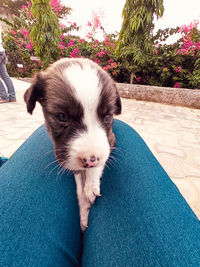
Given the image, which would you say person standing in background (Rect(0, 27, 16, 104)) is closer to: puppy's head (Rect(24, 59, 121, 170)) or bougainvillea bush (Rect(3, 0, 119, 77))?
bougainvillea bush (Rect(3, 0, 119, 77))

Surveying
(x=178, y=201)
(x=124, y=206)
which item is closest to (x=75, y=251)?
(x=124, y=206)

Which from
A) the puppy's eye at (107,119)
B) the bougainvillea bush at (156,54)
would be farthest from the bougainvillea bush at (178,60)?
the puppy's eye at (107,119)

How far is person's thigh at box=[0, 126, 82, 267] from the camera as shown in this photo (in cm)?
75

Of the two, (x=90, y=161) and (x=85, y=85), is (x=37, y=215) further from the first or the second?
(x=85, y=85)

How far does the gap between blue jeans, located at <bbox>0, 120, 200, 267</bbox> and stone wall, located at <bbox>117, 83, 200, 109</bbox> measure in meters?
6.63

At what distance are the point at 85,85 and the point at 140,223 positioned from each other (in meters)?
0.93

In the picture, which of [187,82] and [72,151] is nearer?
[72,151]

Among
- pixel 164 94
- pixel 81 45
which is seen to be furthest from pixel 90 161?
pixel 81 45

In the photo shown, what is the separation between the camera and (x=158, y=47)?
25.9 ft

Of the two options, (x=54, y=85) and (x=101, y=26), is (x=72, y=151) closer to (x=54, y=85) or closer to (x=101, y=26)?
(x=54, y=85)

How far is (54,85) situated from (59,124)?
12.6 inches

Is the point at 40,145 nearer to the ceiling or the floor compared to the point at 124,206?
nearer to the ceiling

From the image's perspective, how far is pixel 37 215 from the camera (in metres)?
0.89

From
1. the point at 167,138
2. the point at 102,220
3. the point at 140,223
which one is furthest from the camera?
the point at 167,138
